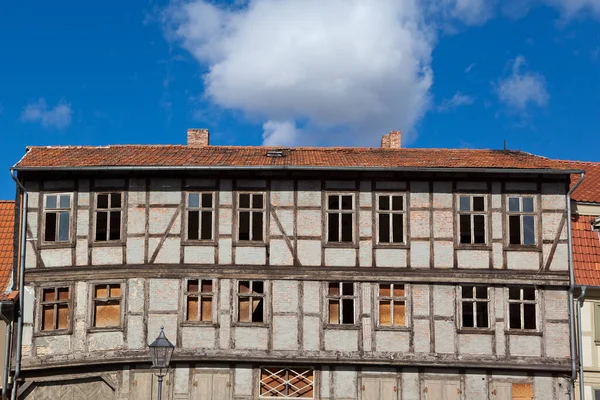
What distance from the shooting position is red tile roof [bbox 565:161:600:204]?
21.8 meters

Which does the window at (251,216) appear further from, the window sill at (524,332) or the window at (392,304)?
the window sill at (524,332)

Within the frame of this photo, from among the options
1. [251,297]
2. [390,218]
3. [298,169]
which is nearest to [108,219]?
[251,297]

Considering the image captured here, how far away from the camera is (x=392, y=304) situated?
65.9 feet

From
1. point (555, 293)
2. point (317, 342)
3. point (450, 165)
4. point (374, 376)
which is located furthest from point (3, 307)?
point (555, 293)

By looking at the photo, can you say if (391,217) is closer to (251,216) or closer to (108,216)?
(251,216)

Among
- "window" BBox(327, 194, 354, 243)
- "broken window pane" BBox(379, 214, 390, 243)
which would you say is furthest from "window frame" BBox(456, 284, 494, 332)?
"window" BBox(327, 194, 354, 243)

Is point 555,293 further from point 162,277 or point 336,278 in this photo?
point 162,277

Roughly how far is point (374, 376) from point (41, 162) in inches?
469

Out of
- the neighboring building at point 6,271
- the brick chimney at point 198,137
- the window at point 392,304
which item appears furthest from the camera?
the brick chimney at point 198,137

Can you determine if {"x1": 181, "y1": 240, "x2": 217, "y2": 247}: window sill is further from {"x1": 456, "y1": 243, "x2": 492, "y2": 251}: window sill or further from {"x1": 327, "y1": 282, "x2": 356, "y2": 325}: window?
{"x1": 456, "y1": 243, "x2": 492, "y2": 251}: window sill

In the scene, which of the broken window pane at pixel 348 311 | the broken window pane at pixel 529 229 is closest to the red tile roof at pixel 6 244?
the broken window pane at pixel 348 311

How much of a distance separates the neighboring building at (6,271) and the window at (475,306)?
1334 centimetres

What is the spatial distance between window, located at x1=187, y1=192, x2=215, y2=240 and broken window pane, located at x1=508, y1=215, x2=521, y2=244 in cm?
900

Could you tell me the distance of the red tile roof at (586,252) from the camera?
20.2m
